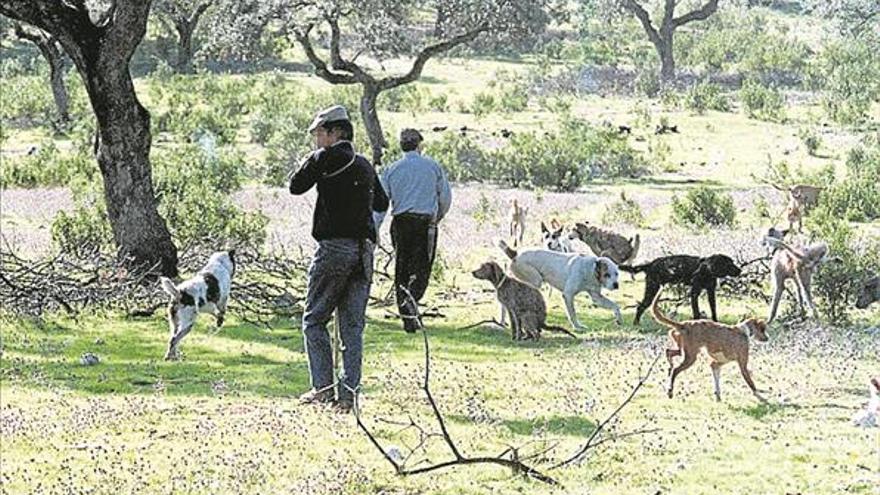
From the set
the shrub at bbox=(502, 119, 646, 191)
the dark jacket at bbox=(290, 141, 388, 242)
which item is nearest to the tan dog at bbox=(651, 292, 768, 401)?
the dark jacket at bbox=(290, 141, 388, 242)

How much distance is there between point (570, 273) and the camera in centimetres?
1307

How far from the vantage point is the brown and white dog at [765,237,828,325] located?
12.9m

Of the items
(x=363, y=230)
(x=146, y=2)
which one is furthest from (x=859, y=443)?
(x=146, y=2)

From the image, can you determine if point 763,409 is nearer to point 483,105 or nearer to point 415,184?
point 415,184

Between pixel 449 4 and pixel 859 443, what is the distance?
71.3 feet

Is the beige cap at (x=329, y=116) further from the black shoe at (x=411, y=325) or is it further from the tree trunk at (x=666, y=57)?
the tree trunk at (x=666, y=57)

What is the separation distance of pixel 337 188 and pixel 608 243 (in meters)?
7.38

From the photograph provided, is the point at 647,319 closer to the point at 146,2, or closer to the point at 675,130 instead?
the point at 146,2

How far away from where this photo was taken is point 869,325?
42.0ft

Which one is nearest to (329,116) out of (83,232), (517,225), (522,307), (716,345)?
(716,345)

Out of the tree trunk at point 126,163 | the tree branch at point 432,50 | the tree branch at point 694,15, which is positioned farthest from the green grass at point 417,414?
the tree branch at point 694,15

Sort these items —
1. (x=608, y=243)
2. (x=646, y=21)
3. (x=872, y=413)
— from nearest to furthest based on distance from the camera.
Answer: (x=872, y=413) < (x=608, y=243) < (x=646, y=21)

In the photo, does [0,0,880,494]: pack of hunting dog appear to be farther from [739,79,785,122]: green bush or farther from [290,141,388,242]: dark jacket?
[739,79,785,122]: green bush

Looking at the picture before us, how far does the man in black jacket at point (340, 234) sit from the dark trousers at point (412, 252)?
3343mm
